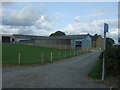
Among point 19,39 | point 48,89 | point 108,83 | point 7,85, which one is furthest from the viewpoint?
point 19,39

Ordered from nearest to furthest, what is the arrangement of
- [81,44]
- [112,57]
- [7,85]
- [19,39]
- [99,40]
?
[7,85], [112,57], [81,44], [99,40], [19,39]

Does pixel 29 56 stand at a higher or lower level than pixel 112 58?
lower

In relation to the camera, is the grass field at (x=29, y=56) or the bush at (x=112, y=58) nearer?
the bush at (x=112, y=58)

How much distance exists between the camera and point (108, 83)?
8953 mm

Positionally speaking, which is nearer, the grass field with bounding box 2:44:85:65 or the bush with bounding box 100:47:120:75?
the bush with bounding box 100:47:120:75

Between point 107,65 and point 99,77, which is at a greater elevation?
point 107,65

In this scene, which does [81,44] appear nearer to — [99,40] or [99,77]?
[99,40]

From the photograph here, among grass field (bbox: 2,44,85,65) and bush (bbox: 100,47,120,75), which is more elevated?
bush (bbox: 100,47,120,75)

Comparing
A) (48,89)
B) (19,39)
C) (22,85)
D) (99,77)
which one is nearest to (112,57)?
(99,77)

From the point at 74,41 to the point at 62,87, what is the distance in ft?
206

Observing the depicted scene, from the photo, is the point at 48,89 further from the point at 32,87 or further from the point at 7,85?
the point at 7,85

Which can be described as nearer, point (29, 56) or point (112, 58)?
point (112, 58)

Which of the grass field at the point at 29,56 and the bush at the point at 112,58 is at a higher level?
the bush at the point at 112,58

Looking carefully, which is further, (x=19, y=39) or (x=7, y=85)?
(x=19, y=39)
